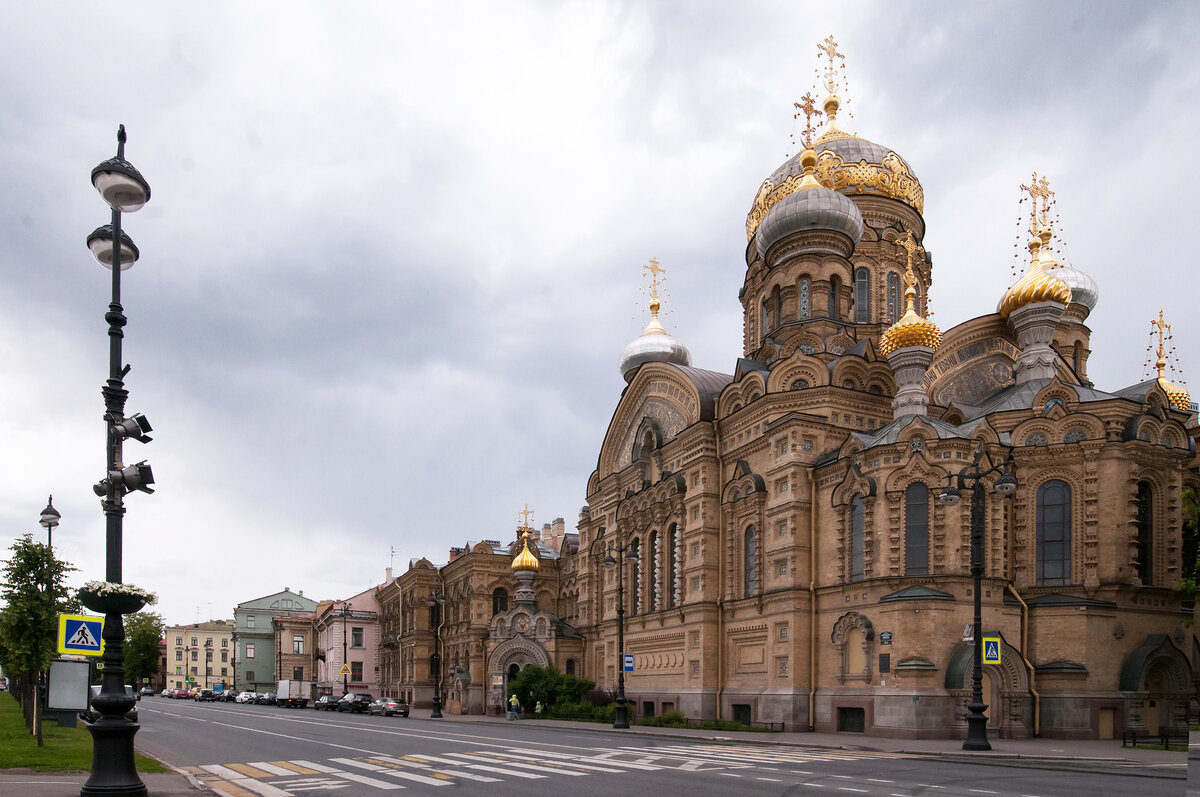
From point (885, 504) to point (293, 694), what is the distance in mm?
53558

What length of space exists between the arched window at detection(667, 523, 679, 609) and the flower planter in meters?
30.4

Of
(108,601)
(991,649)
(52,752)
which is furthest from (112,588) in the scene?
(991,649)

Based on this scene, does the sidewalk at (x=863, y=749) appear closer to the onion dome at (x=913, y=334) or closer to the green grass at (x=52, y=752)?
the green grass at (x=52, y=752)

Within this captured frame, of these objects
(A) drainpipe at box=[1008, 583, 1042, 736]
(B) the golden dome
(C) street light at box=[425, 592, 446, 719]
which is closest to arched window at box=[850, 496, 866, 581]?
(A) drainpipe at box=[1008, 583, 1042, 736]

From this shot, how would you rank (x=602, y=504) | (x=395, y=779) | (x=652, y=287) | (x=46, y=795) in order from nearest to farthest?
(x=46, y=795)
(x=395, y=779)
(x=602, y=504)
(x=652, y=287)

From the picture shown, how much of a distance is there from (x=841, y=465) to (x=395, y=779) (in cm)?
1948

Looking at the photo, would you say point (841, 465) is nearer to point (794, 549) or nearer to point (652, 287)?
point (794, 549)

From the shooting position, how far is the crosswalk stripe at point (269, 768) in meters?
18.1

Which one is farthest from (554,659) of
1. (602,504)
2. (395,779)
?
(395,779)

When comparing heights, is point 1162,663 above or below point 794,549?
below

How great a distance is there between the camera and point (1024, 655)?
2975 centimetres

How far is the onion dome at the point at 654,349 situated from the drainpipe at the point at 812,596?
2136cm

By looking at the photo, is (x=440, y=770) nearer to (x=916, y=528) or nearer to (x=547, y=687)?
(x=916, y=528)

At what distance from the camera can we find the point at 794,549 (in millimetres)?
32969
